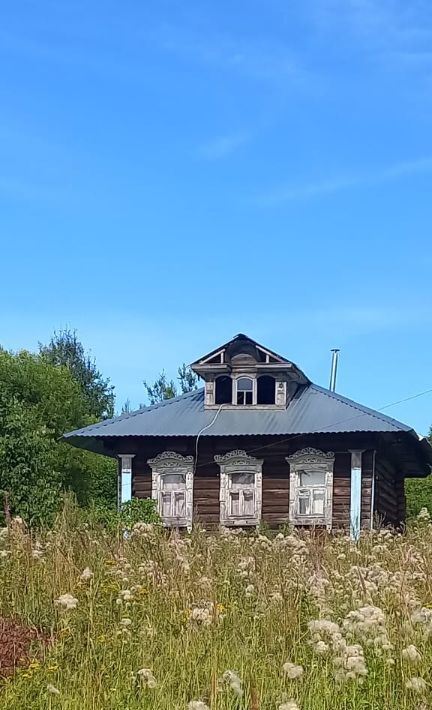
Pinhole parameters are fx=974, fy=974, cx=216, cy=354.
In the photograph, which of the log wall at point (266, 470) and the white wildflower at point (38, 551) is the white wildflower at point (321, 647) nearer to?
the white wildflower at point (38, 551)

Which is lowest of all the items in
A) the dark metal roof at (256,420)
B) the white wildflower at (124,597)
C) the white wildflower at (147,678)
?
the white wildflower at (147,678)

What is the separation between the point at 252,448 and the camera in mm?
21469

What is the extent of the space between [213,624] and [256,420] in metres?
14.8

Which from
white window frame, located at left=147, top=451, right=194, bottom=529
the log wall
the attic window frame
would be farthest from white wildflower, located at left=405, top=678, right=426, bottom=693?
the attic window frame

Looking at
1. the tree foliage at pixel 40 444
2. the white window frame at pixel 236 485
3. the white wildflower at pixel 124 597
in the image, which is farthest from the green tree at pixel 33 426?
the white wildflower at pixel 124 597

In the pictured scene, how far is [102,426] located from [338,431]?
528 centimetres

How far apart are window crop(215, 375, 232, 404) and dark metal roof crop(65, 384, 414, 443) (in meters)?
0.44

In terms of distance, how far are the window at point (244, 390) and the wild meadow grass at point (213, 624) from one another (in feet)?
41.1

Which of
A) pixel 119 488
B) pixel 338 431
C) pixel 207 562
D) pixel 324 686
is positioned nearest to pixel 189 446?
pixel 119 488

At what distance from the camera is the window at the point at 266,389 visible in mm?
22281

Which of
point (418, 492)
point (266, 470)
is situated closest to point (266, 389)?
point (266, 470)

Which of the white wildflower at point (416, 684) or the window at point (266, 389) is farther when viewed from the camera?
the window at point (266, 389)

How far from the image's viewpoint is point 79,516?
11.4 metres

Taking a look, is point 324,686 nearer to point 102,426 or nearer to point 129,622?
point 129,622
